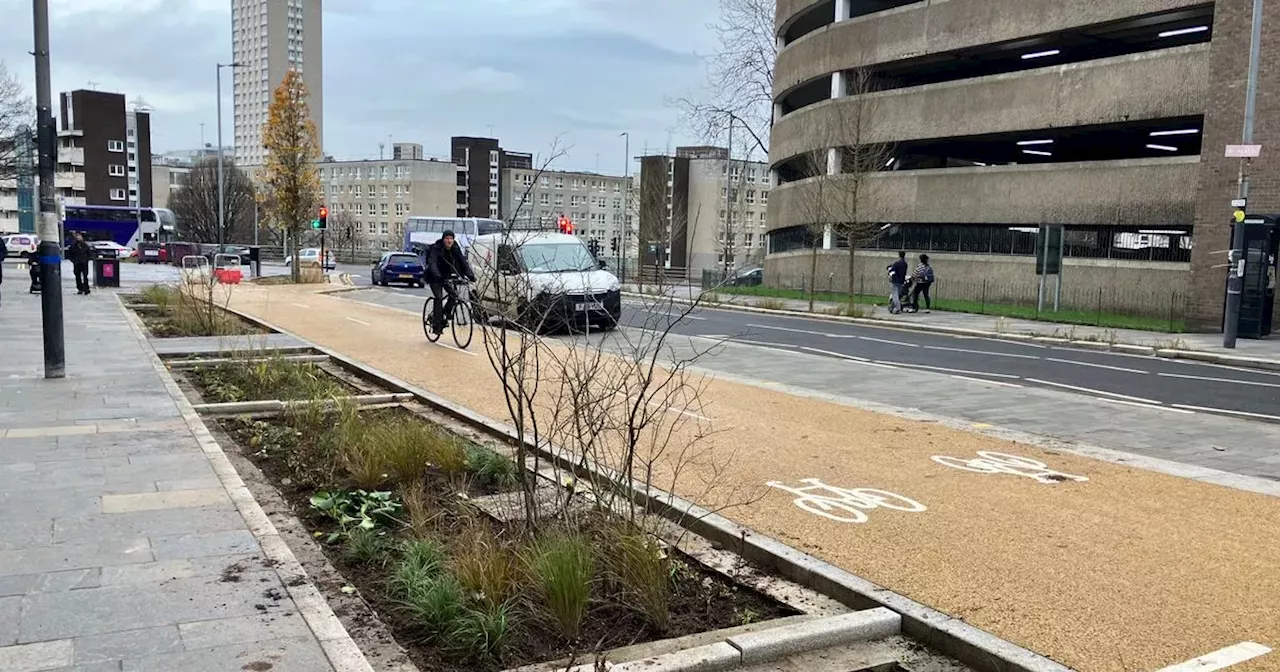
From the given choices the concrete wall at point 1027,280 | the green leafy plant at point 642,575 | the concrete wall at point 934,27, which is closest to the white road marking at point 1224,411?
the green leafy plant at point 642,575

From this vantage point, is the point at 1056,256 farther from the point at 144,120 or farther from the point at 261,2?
the point at 261,2

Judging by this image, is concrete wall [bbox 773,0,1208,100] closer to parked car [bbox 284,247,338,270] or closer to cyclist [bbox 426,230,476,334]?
cyclist [bbox 426,230,476,334]

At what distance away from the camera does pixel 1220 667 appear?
360 centimetres

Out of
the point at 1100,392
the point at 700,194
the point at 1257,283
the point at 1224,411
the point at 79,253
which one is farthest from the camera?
the point at 700,194

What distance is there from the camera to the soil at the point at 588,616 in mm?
3766

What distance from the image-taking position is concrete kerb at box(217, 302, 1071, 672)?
3705 millimetres

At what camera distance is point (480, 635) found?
12.2 feet

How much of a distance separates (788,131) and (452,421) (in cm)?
3787

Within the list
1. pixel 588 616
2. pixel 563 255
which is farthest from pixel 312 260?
pixel 588 616

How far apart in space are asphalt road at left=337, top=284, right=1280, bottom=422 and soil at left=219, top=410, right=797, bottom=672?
73.4 inches

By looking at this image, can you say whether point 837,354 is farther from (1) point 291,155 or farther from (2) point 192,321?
(1) point 291,155

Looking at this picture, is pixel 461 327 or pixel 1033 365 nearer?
pixel 1033 365

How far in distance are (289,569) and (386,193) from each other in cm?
13072

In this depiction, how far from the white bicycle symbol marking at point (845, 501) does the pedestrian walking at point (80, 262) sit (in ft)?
88.7
